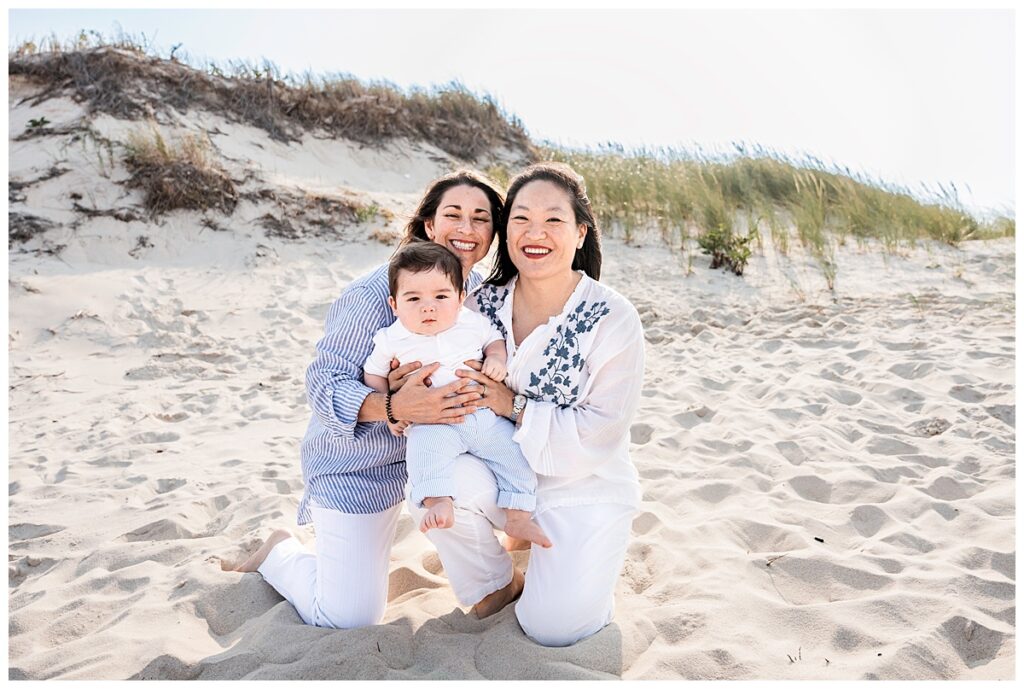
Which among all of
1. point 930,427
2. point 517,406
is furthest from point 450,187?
point 930,427

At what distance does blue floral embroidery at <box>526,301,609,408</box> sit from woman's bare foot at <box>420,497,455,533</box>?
0.59 m

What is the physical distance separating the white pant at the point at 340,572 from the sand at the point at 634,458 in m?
0.09

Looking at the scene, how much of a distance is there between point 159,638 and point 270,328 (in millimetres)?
4717

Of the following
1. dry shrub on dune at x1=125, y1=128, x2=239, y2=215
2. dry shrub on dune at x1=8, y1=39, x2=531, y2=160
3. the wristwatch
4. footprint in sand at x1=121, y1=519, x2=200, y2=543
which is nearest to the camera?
the wristwatch

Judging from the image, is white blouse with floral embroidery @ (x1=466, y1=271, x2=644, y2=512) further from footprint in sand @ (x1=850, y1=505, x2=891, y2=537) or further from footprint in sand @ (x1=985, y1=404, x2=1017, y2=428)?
footprint in sand @ (x1=985, y1=404, x2=1017, y2=428)

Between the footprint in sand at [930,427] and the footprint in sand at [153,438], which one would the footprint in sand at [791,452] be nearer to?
the footprint in sand at [930,427]

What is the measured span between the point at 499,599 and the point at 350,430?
85cm

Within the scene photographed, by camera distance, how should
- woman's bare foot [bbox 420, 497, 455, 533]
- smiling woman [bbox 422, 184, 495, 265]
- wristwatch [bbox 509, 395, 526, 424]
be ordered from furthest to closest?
smiling woman [bbox 422, 184, 495, 265]
wristwatch [bbox 509, 395, 526, 424]
woman's bare foot [bbox 420, 497, 455, 533]

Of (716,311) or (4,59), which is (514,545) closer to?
(4,59)

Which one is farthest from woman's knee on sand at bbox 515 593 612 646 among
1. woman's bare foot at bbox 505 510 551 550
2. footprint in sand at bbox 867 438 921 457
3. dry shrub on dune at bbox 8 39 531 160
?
dry shrub on dune at bbox 8 39 531 160

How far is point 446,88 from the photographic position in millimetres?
13914

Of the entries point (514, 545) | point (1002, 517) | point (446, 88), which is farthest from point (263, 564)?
point (446, 88)

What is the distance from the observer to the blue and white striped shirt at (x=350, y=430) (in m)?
3.02

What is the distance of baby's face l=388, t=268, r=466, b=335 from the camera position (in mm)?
2891
